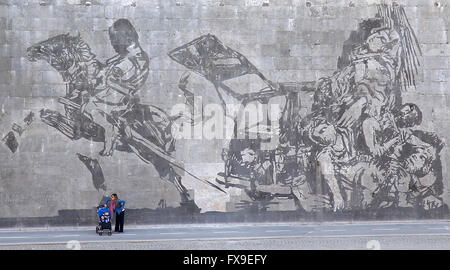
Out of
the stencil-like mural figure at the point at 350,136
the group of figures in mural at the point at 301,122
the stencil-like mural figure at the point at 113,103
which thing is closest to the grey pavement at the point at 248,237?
the stencil-like mural figure at the point at 350,136

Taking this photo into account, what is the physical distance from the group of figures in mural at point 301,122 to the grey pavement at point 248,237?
4.15ft

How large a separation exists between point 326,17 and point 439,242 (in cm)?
913

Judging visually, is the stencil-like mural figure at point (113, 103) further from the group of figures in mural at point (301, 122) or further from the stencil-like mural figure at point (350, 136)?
the stencil-like mural figure at point (350, 136)

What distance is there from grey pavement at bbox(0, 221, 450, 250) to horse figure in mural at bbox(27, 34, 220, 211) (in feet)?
7.41

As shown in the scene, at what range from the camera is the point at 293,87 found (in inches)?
894

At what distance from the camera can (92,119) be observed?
22.1m

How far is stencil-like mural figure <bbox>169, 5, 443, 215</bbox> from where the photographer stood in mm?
22562

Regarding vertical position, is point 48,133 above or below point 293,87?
below

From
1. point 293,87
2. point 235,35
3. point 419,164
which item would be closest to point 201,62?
point 235,35

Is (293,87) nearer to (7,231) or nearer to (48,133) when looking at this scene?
(48,133)

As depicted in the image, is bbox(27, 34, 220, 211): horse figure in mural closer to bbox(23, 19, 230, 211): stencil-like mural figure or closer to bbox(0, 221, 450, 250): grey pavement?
bbox(23, 19, 230, 211): stencil-like mural figure

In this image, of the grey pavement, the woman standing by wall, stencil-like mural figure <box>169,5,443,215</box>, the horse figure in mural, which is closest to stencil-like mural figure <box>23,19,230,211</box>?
the horse figure in mural

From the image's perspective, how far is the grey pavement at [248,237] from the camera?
56.8 ft

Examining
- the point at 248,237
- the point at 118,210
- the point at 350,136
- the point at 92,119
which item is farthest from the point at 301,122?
the point at 92,119
